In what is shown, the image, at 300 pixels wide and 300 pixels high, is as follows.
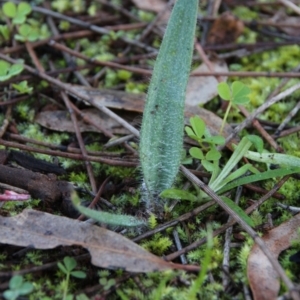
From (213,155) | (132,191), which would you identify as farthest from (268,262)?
(132,191)

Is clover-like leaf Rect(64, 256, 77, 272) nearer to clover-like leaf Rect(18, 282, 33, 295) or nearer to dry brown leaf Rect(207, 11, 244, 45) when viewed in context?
clover-like leaf Rect(18, 282, 33, 295)

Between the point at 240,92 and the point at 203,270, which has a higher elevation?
the point at 240,92

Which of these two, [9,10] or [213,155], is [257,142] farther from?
[9,10]

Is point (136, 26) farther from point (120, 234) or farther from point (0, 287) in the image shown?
point (0, 287)

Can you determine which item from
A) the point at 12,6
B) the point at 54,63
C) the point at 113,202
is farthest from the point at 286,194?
the point at 12,6

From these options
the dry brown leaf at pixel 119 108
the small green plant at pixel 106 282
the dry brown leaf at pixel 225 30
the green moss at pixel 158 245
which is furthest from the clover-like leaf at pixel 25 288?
the dry brown leaf at pixel 225 30

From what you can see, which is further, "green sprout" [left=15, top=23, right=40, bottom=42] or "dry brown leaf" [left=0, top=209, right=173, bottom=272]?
"green sprout" [left=15, top=23, right=40, bottom=42]

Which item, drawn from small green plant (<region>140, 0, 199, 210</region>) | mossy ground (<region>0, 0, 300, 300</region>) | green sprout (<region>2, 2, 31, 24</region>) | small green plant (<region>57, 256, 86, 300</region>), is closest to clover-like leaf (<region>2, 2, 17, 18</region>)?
green sprout (<region>2, 2, 31, 24</region>)
